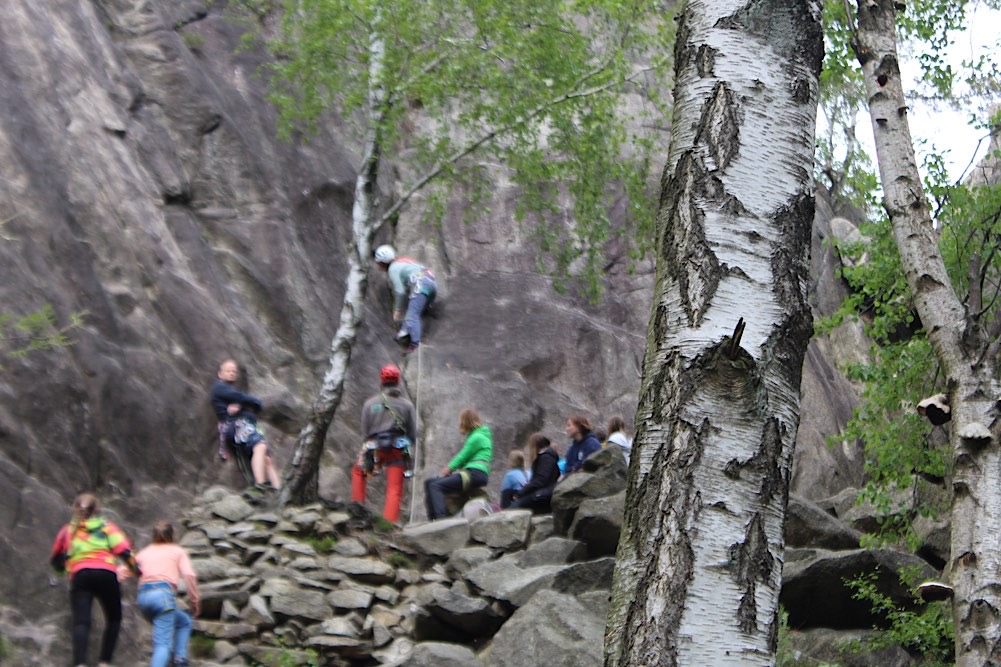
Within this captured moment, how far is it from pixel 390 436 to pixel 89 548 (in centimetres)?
562

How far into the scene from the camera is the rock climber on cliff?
2189 centimetres

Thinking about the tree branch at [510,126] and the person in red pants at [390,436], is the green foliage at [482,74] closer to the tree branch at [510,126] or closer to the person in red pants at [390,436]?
the tree branch at [510,126]

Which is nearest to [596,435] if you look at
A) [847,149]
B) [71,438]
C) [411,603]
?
[411,603]

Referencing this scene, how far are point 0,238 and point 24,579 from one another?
4.87 metres

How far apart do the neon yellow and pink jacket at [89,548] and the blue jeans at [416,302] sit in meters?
11.5

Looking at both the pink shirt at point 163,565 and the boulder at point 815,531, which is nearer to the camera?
the pink shirt at point 163,565

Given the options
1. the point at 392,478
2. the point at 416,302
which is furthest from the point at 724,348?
the point at 416,302

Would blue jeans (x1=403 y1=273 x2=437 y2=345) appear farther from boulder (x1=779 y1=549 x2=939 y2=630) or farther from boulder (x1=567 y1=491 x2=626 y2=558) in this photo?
boulder (x1=779 y1=549 x2=939 y2=630)

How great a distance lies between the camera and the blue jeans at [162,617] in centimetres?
1080

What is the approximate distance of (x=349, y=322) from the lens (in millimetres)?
16500

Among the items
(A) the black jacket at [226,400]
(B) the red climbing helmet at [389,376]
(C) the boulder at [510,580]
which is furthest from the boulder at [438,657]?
(A) the black jacket at [226,400]

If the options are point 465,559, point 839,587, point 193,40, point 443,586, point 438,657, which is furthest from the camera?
point 193,40

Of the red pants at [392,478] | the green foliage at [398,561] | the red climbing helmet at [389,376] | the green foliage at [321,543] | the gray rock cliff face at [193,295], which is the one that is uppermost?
the gray rock cliff face at [193,295]

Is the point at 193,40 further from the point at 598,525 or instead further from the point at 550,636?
the point at 550,636
